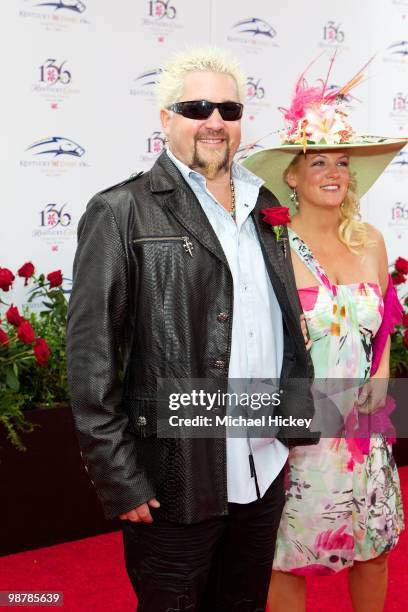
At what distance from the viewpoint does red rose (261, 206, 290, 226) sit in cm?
197

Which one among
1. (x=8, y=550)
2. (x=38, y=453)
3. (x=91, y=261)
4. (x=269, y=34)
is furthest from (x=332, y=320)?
(x=269, y=34)

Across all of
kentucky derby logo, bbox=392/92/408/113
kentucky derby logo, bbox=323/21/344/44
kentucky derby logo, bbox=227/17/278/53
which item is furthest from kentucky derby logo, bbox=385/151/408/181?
kentucky derby logo, bbox=227/17/278/53

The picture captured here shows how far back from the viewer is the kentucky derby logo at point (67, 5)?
3.97m

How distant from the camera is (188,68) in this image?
186cm

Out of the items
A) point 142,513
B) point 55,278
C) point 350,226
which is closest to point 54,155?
point 55,278

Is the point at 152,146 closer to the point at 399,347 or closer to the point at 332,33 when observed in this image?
the point at 332,33

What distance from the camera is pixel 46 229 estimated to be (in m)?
4.13

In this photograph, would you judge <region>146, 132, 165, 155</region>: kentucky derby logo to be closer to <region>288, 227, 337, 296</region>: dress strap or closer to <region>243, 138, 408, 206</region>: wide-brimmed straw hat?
<region>243, 138, 408, 206</region>: wide-brimmed straw hat

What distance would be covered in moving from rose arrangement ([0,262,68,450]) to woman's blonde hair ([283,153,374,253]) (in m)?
1.41

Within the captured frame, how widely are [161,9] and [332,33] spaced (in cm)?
128

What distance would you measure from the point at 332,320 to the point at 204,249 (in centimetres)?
72

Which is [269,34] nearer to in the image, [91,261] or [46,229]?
[46,229]

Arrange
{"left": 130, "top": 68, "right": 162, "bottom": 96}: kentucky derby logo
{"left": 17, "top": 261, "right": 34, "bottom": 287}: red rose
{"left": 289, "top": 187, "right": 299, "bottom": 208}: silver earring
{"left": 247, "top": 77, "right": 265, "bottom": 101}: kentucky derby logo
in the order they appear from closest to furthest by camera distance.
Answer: {"left": 289, "top": 187, "right": 299, "bottom": 208}: silver earring, {"left": 17, "top": 261, "right": 34, "bottom": 287}: red rose, {"left": 130, "top": 68, "right": 162, "bottom": 96}: kentucky derby logo, {"left": 247, "top": 77, "right": 265, "bottom": 101}: kentucky derby logo

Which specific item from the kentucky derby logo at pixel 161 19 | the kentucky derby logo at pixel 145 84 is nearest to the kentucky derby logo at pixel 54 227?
the kentucky derby logo at pixel 145 84
